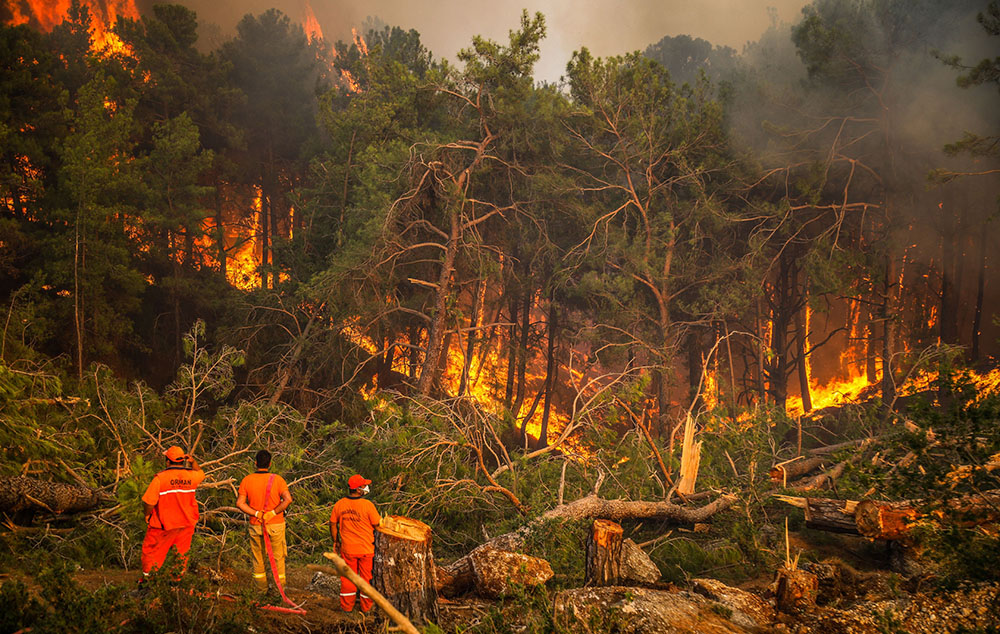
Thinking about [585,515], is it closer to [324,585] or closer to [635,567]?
[635,567]

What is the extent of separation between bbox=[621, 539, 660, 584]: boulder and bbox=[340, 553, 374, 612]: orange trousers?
2.33 meters

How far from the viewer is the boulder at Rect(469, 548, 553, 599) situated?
17.4 feet

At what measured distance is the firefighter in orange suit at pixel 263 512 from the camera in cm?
541

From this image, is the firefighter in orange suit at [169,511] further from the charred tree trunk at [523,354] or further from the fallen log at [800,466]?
the charred tree trunk at [523,354]

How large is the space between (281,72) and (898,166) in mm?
22557

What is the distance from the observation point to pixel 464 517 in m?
8.48

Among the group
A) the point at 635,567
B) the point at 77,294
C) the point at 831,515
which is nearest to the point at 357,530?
the point at 635,567

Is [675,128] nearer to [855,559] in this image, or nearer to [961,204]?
[961,204]

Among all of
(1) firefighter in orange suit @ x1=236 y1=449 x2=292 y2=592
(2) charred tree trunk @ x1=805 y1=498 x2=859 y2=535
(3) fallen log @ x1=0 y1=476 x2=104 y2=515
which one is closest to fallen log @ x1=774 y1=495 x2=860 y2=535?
(2) charred tree trunk @ x1=805 y1=498 x2=859 y2=535

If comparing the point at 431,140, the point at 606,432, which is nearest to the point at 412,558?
the point at 606,432

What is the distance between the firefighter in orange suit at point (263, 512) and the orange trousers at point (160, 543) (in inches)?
20.6

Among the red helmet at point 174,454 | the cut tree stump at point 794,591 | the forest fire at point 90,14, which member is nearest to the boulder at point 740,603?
the cut tree stump at point 794,591

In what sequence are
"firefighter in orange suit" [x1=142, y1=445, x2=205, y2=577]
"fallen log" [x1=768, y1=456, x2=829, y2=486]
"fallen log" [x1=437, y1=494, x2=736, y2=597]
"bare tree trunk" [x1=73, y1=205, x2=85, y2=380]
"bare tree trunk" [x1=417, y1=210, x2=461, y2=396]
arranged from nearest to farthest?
"firefighter in orange suit" [x1=142, y1=445, x2=205, y2=577] → "fallen log" [x1=437, y1=494, x2=736, y2=597] → "fallen log" [x1=768, y1=456, x2=829, y2=486] → "bare tree trunk" [x1=73, y1=205, x2=85, y2=380] → "bare tree trunk" [x1=417, y1=210, x2=461, y2=396]

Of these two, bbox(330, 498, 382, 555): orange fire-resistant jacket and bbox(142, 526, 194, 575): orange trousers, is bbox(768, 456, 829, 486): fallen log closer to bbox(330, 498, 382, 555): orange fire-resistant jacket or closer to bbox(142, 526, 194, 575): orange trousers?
bbox(330, 498, 382, 555): orange fire-resistant jacket
